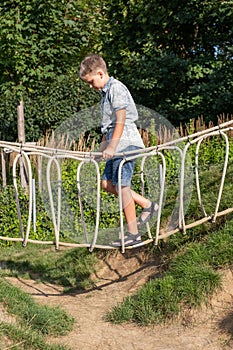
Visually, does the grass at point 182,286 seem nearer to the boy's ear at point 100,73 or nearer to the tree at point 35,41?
the boy's ear at point 100,73

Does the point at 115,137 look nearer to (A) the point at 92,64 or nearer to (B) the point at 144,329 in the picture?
(A) the point at 92,64

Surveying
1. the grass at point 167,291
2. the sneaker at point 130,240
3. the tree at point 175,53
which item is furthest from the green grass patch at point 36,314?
the tree at point 175,53

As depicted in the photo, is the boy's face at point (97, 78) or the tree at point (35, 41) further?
the tree at point (35, 41)

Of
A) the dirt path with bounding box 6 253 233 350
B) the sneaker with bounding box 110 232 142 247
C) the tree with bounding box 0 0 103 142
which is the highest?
the tree with bounding box 0 0 103 142

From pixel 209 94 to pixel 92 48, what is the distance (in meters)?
2.77

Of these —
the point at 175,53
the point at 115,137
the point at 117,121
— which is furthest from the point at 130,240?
the point at 175,53

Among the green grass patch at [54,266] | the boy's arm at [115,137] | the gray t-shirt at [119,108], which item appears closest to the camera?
the boy's arm at [115,137]

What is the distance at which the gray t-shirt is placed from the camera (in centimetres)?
441

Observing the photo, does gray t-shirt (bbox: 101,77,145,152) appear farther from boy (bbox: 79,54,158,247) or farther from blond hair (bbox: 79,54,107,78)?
blond hair (bbox: 79,54,107,78)

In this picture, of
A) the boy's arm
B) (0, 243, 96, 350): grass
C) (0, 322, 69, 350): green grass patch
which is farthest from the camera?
the boy's arm

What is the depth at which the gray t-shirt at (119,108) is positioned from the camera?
4410 millimetres

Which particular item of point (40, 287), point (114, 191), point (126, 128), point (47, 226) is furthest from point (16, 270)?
point (126, 128)

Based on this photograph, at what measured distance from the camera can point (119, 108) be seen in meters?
4.38

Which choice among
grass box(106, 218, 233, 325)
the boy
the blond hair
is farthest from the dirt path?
the blond hair
